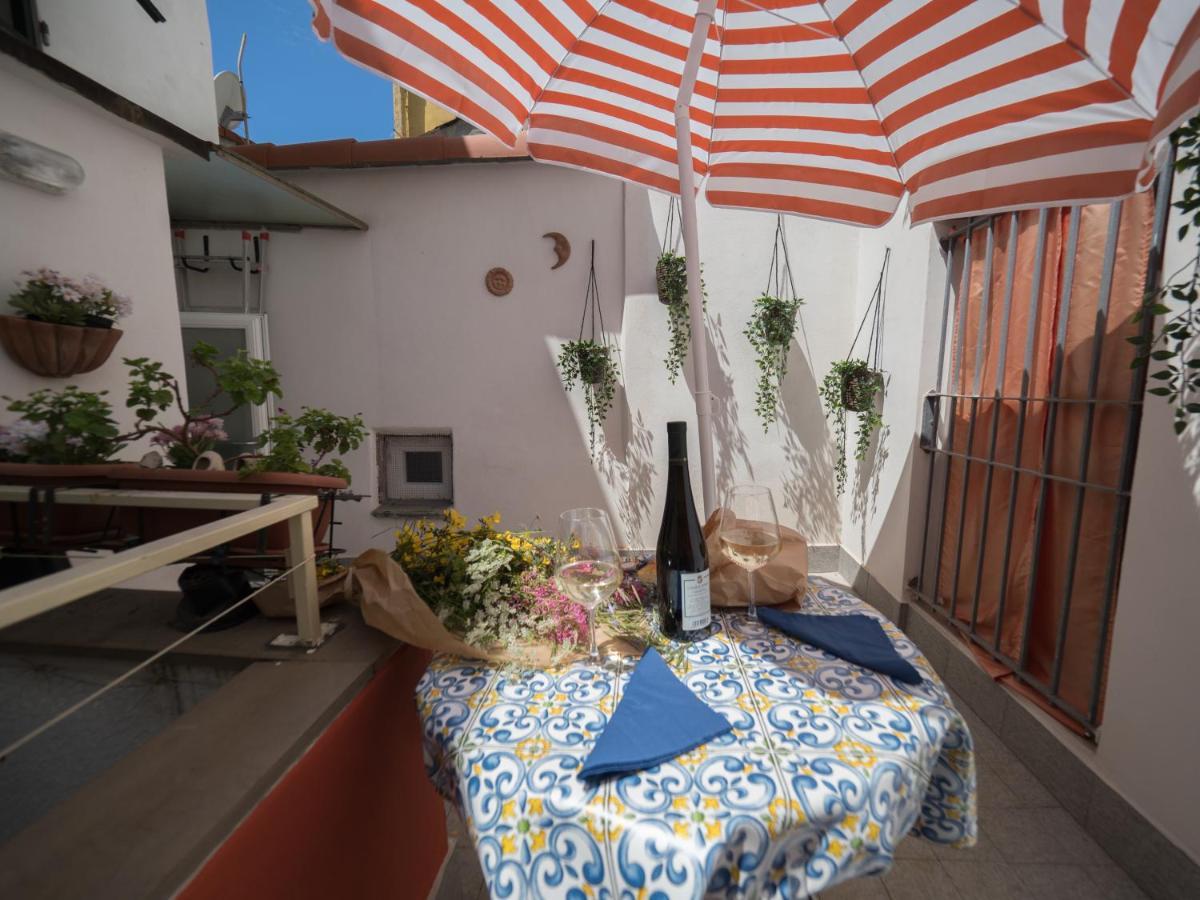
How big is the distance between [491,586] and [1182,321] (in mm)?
2066

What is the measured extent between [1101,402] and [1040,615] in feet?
3.07

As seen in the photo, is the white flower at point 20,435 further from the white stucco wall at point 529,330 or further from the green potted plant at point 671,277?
the green potted plant at point 671,277

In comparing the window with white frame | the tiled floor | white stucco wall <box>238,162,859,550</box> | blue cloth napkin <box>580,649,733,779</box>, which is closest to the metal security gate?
the tiled floor

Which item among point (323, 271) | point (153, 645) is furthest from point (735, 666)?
point (323, 271)

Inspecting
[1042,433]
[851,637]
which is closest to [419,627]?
[851,637]

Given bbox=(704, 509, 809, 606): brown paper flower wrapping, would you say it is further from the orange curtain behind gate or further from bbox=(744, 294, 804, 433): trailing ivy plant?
bbox=(744, 294, 804, 433): trailing ivy plant

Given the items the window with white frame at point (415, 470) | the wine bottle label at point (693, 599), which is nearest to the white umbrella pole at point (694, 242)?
the wine bottle label at point (693, 599)

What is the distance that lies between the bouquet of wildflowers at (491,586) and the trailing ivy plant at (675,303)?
106 inches

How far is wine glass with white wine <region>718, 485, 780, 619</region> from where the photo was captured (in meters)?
1.13

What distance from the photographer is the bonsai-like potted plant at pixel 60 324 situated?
196cm

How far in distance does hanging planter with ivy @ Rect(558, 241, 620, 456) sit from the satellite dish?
3207 mm

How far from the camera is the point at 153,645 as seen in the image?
1.15 metres

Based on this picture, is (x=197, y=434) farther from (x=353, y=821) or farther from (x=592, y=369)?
(x=592, y=369)

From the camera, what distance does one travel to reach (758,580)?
1241 millimetres
